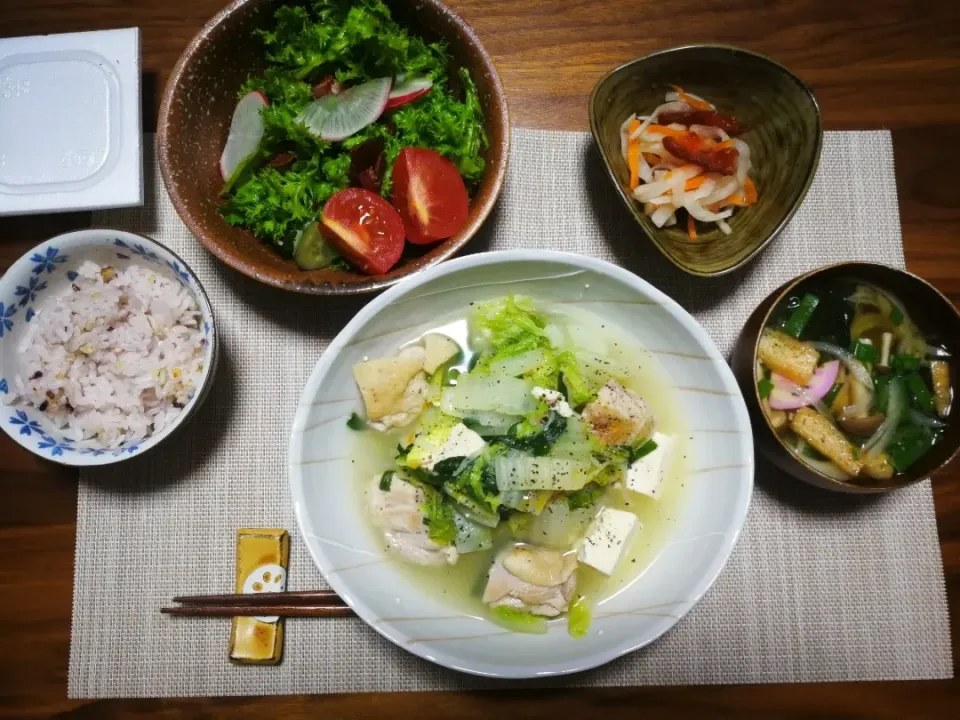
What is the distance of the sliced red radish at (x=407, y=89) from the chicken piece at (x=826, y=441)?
1339 mm

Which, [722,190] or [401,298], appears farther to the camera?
[722,190]

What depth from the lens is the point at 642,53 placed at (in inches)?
82.2

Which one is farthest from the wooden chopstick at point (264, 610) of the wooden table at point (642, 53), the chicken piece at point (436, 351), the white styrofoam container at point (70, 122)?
the white styrofoam container at point (70, 122)

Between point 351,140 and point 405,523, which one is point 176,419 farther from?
point 351,140

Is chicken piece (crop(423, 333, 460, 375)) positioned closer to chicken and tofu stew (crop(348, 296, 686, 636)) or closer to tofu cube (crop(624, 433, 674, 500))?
chicken and tofu stew (crop(348, 296, 686, 636))

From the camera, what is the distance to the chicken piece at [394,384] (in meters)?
1.71

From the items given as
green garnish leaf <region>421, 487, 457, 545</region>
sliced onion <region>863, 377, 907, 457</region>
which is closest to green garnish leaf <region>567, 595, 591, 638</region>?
green garnish leaf <region>421, 487, 457, 545</region>

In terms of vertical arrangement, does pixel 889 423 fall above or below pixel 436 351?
below

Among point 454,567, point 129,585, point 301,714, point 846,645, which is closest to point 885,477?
point 846,645

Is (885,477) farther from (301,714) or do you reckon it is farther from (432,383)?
(301,714)

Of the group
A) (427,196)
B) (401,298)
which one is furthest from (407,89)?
(401,298)

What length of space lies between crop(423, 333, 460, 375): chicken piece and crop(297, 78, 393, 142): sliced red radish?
1.95 ft

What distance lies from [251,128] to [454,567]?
52.6 inches

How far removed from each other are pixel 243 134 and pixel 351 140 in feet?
1.06
